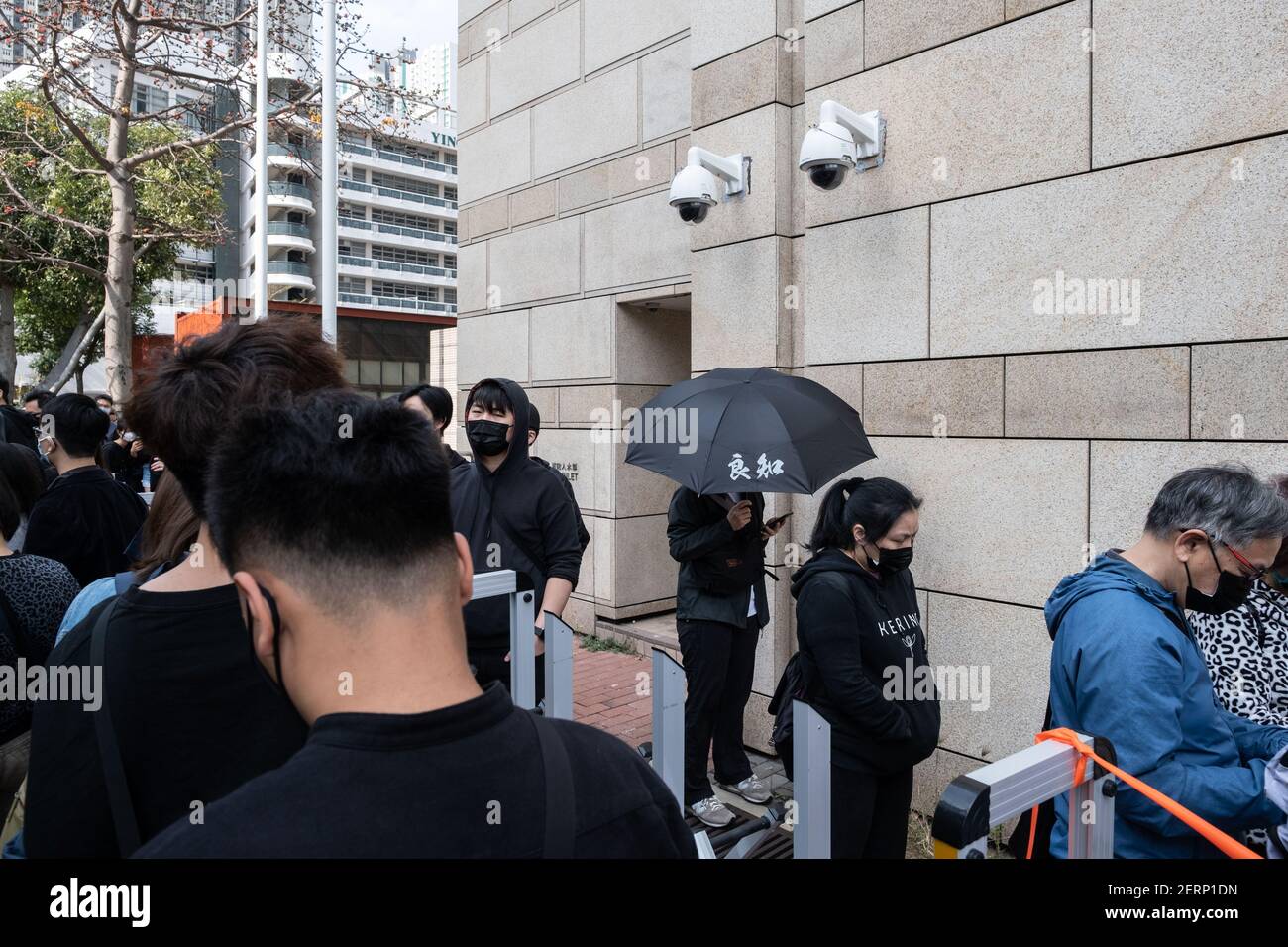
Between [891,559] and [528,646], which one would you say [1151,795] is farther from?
[528,646]

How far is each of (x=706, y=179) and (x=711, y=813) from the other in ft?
11.9

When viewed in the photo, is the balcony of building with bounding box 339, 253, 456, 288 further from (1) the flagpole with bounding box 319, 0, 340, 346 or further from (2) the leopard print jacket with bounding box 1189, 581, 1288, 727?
(2) the leopard print jacket with bounding box 1189, 581, 1288, 727

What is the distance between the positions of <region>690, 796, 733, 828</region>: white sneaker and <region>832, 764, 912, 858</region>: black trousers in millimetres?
1091

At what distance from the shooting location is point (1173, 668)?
2.06 meters

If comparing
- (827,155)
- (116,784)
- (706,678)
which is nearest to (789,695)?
(706,678)

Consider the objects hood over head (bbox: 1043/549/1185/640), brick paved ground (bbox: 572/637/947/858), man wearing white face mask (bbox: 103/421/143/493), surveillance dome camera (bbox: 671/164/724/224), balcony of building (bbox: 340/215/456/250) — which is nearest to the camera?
hood over head (bbox: 1043/549/1185/640)

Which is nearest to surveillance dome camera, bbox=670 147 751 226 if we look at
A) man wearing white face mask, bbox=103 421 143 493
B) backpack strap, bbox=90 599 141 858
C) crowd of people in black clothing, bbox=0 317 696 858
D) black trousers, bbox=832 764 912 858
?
black trousers, bbox=832 764 912 858

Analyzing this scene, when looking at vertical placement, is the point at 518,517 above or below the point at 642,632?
above

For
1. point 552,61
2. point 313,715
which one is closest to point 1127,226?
point 313,715

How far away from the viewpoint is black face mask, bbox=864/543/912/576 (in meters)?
3.15

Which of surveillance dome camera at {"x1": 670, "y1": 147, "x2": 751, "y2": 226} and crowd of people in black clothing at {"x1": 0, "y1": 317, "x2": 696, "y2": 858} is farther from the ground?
surveillance dome camera at {"x1": 670, "y1": 147, "x2": 751, "y2": 226}

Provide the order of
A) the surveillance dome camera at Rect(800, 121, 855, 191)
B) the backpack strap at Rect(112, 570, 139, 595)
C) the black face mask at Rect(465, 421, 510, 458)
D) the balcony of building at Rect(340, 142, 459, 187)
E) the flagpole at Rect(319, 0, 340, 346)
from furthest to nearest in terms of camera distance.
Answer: the balcony of building at Rect(340, 142, 459, 187) → the flagpole at Rect(319, 0, 340, 346) → the surveillance dome camera at Rect(800, 121, 855, 191) → the black face mask at Rect(465, 421, 510, 458) → the backpack strap at Rect(112, 570, 139, 595)

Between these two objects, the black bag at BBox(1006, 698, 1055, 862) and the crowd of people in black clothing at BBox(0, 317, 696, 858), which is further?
the black bag at BBox(1006, 698, 1055, 862)

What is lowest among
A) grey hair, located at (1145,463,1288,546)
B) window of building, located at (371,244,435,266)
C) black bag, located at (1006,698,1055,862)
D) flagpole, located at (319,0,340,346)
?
black bag, located at (1006,698,1055,862)
